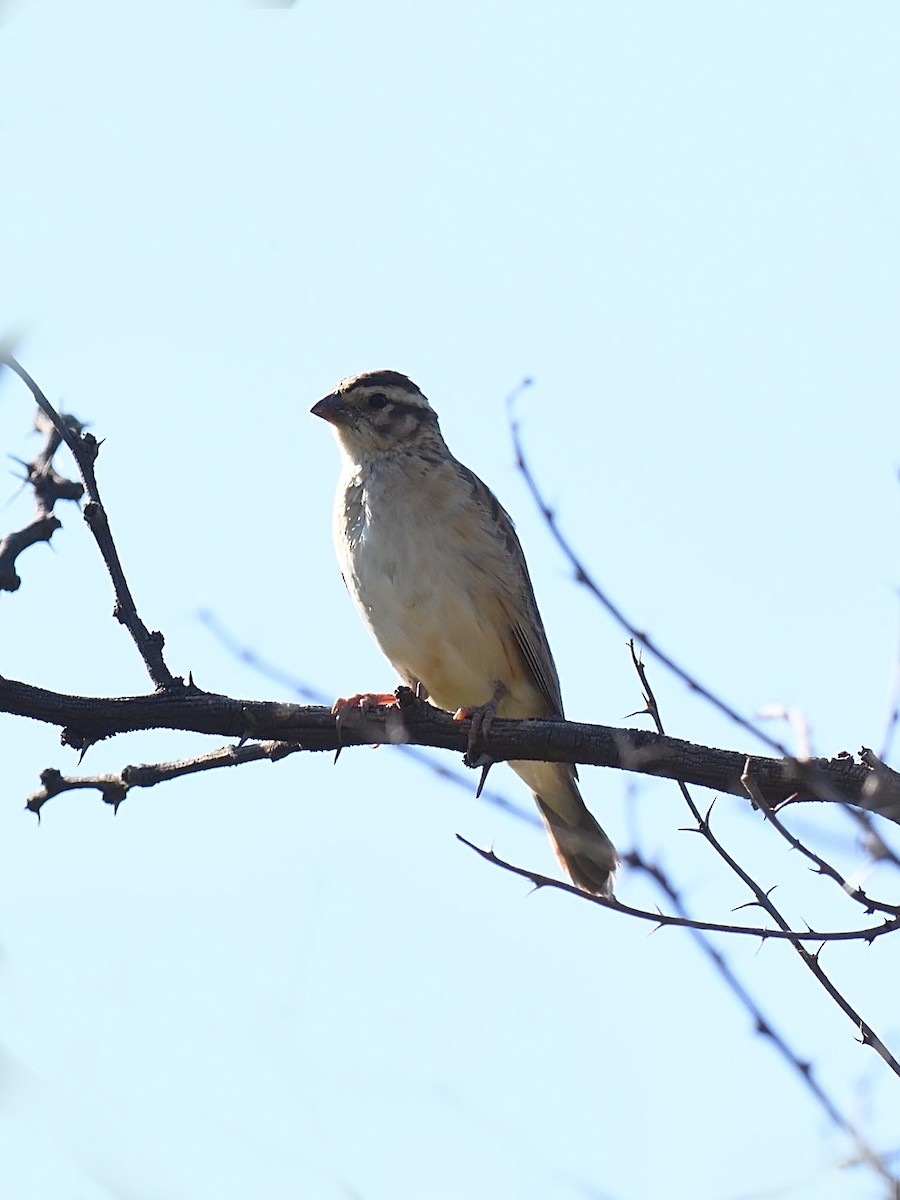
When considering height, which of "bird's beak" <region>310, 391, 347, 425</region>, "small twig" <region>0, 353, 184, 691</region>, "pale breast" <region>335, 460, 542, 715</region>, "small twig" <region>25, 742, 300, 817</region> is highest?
"bird's beak" <region>310, 391, 347, 425</region>

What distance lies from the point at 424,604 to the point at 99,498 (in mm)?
2266

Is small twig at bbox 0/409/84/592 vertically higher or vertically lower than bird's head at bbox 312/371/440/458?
lower

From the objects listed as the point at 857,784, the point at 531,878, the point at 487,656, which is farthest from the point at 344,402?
the point at 531,878

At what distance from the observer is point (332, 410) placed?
8250 mm

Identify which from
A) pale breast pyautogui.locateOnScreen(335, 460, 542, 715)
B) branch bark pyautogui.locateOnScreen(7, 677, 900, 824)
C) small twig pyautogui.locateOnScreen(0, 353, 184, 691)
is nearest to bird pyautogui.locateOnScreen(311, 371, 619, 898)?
pale breast pyautogui.locateOnScreen(335, 460, 542, 715)

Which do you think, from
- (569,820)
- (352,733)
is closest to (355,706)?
(352,733)

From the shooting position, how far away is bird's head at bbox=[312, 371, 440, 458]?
814 cm

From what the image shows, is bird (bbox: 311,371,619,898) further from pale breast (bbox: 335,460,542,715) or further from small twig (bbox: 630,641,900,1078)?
small twig (bbox: 630,641,900,1078)

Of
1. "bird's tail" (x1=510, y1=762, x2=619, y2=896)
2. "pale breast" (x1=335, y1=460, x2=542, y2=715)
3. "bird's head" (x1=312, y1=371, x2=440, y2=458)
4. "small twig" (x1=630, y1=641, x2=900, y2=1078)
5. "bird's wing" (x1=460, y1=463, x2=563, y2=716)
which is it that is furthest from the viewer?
"bird's head" (x1=312, y1=371, x2=440, y2=458)

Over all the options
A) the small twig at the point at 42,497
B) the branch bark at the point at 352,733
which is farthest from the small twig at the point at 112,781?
the small twig at the point at 42,497

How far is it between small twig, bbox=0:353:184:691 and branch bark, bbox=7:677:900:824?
0.28ft

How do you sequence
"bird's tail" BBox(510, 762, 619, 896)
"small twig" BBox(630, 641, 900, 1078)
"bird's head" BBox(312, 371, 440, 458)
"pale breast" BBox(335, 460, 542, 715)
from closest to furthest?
1. "small twig" BBox(630, 641, 900, 1078)
2. "pale breast" BBox(335, 460, 542, 715)
3. "bird's tail" BBox(510, 762, 619, 896)
4. "bird's head" BBox(312, 371, 440, 458)

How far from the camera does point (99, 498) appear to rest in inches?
210

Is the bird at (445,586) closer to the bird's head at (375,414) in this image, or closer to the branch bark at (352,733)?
the bird's head at (375,414)
